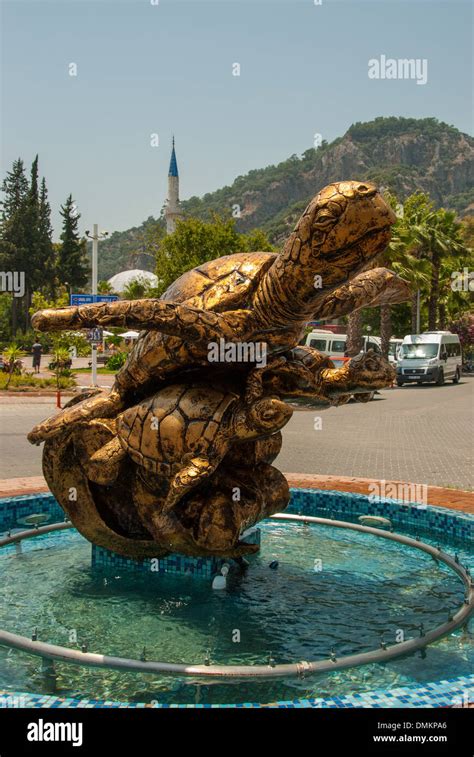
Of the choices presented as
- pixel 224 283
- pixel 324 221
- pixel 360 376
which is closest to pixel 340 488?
pixel 360 376

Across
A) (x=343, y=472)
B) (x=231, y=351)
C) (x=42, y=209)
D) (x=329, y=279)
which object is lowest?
(x=343, y=472)

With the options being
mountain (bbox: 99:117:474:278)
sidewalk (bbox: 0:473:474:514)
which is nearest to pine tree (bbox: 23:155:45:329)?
sidewalk (bbox: 0:473:474:514)

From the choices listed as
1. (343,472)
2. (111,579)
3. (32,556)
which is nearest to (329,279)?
(111,579)

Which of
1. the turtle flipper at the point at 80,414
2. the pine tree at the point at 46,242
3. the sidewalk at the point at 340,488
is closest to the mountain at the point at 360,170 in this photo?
the pine tree at the point at 46,242

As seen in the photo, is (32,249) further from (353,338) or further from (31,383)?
(353,338)

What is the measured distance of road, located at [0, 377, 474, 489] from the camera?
1114 cm

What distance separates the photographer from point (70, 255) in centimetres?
6988

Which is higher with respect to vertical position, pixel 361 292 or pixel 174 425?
pixel 361 292

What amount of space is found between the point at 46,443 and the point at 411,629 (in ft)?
10.6

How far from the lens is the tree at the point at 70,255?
69.6m

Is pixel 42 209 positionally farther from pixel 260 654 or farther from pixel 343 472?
pixel 260 654

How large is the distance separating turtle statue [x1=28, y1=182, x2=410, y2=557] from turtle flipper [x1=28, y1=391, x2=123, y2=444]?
0.4 inches

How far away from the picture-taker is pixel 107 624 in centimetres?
497

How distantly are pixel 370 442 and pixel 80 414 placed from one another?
991 centimetres
